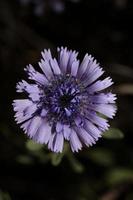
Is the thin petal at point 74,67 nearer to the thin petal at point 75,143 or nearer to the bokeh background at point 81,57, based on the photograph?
the thin petal at point 75,143

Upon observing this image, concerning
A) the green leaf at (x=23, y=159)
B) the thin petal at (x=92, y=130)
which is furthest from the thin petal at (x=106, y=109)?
the green leaf at (x=23, y=159)

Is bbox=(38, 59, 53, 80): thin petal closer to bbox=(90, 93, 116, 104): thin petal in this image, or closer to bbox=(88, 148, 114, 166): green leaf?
bbox=(90, 93, 116, 104): thin petal


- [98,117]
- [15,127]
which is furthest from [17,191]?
[98,117]

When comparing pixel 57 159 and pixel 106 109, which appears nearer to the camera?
pixel 106 109

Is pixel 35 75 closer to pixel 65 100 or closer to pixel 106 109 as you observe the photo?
pixel 65 100

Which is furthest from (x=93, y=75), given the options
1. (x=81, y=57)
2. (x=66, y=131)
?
(x=81, y=57)

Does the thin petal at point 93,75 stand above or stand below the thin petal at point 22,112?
above

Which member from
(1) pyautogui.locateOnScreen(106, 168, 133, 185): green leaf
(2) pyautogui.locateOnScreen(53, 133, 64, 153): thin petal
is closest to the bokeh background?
(1) pyautogui.locateOnScreen(106, 168, 133, 185): green leaf
